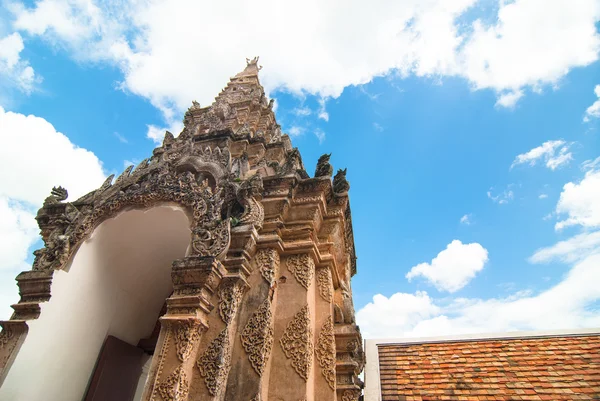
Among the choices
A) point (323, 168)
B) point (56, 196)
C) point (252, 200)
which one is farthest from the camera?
point (56, 196)

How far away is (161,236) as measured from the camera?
21.8ft

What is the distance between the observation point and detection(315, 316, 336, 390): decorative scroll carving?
4.67 meters

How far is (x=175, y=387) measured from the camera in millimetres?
3805

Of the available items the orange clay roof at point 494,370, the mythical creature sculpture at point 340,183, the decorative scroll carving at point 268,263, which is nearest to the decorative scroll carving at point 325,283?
the decorative scroll carving at point 268,263

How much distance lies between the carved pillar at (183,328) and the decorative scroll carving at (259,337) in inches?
21.5

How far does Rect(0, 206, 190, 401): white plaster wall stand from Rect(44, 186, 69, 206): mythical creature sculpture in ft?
6.23

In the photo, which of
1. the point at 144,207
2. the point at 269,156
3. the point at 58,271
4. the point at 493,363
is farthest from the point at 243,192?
the point at 493,363

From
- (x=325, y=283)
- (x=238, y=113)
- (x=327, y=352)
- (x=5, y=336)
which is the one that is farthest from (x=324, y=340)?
(x=238, y=113)

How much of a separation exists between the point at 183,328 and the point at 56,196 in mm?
4889

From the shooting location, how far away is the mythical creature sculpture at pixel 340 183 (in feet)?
21.6

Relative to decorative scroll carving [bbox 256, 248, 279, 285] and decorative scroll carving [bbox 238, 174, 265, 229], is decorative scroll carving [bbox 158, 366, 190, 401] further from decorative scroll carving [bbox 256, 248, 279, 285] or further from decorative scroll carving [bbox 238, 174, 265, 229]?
decorative scroll carving [bbox 238, 174, 265, 229]

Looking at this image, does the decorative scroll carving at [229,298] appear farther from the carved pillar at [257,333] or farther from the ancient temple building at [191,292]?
the carved pillar at [257,333]

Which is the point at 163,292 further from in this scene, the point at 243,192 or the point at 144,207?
the point at 243,192

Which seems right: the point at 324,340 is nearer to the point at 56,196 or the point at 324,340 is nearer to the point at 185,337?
the point at 185,337
